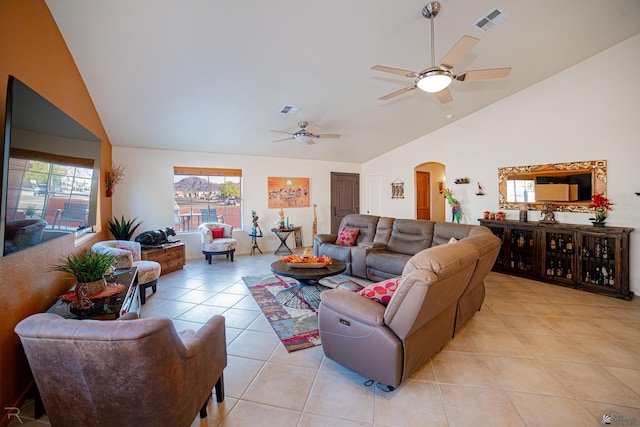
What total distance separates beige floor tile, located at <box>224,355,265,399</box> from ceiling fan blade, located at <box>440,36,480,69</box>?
10.2ft

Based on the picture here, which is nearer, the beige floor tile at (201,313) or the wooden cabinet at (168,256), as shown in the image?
the beige floor tile at (201,313)

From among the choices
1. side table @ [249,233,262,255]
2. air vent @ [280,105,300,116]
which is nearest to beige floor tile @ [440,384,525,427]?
air vent @ [280,105,300,116]

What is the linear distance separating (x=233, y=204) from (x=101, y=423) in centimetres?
556

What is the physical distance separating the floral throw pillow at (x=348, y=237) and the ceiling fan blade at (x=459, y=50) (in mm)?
3138

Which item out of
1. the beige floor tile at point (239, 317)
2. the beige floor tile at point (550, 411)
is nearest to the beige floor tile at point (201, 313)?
the beige floor tile at point (239, 317)

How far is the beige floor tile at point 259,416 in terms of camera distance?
5.45ft

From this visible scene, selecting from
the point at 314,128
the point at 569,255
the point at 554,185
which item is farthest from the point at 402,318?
the point at 554,185

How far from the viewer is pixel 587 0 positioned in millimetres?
Answer: 2961

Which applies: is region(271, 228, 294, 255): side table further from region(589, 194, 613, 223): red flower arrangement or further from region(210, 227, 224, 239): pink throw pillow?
region(589, 194, 613, 223): red flower arrangement

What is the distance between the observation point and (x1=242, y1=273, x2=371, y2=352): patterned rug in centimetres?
266

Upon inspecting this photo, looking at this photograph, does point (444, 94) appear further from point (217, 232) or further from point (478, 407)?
point (217, 232)

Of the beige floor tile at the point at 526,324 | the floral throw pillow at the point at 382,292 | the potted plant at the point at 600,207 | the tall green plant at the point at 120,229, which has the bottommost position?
the beige floor tile at the point at 526,324

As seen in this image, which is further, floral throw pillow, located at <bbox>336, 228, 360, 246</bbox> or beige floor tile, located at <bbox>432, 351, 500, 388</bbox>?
floral throw pillow, located at <bbox>336, 228, 360, 246</bbox>

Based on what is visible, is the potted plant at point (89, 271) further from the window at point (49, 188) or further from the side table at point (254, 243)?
the side table at point (254, 243)
